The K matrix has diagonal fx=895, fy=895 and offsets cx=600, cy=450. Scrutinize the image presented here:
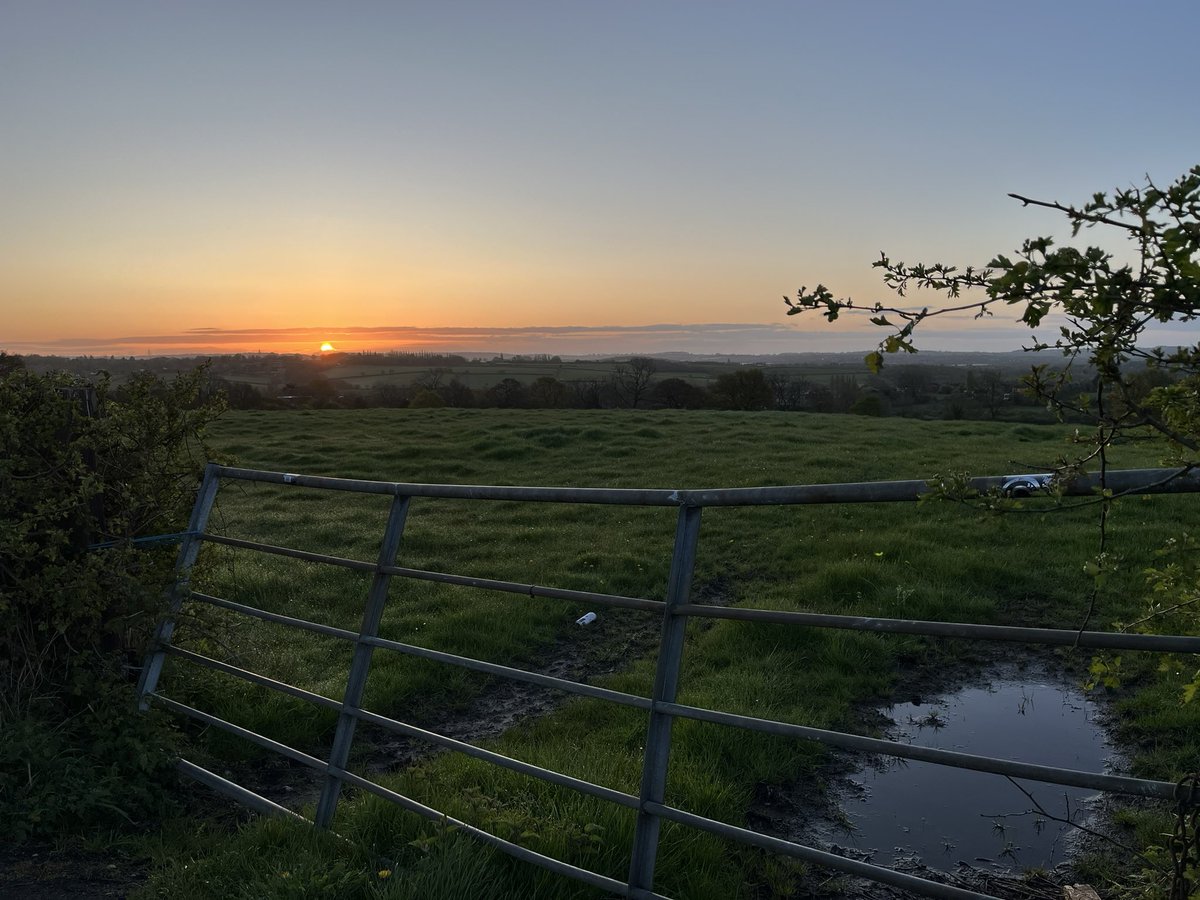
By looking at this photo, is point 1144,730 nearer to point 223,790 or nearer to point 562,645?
point 562,645

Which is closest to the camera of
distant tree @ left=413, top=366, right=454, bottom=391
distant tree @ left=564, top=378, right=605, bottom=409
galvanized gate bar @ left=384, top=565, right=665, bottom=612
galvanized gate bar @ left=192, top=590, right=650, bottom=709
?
galvanized gate bar @ left=384, top=565, right=665, bottom=612

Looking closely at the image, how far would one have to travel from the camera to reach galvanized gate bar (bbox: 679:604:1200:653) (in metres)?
2.11

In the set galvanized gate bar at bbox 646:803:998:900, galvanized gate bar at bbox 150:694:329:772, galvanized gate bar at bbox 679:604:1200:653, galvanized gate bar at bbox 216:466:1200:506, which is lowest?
galvanized gate bar at bbox 150:694:329:772

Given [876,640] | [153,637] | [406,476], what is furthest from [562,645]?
[406,476]

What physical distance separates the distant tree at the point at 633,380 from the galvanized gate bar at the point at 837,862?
114 ft

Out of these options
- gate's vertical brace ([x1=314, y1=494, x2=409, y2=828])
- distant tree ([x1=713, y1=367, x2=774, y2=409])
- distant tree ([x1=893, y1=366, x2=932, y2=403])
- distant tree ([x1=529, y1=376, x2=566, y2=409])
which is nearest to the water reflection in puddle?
gate's vertical brace ([x1=314, y1=494, x2=409, y2=828])

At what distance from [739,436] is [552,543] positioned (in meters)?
11.6

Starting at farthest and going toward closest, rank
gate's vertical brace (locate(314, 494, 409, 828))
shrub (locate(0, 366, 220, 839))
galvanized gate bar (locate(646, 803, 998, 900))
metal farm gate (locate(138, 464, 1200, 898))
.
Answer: shrub (locate(0, 366, 220, 839))
gate's vertical brace (locate(314, 494, 409, 828))
galvanized gate bar (locate(646, 803, 998, 900))
metal farm gate (locate(138, 464, 1200, 898))

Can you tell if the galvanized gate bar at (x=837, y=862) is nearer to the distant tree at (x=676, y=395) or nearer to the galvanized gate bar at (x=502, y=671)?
the galvanized gate bar at (x=502, y=671)

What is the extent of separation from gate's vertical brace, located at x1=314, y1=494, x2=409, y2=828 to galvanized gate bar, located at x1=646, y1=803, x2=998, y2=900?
1.60 m

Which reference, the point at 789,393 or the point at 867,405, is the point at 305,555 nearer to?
the point at 867,405

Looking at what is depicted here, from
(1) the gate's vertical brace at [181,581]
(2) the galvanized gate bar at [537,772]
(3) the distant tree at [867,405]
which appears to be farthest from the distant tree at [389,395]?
(2) the galvanized gate bar at [537,772]

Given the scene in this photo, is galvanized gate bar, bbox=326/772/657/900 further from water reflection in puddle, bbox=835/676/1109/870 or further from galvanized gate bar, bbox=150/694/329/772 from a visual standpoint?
water reflection in puddle, bbox=835/676/1109/870

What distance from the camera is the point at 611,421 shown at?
26.5 m
